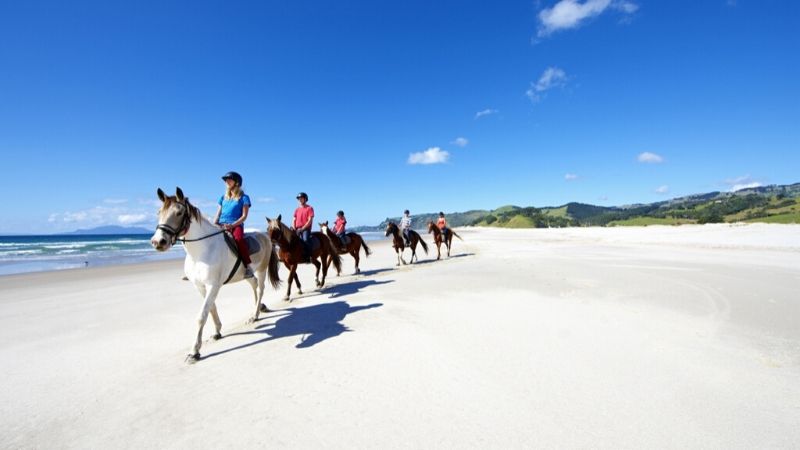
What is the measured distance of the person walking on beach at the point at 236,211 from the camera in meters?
5.69

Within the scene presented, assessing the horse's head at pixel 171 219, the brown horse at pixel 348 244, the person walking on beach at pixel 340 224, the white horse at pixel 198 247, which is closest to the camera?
the horse's head at pixel 171 219

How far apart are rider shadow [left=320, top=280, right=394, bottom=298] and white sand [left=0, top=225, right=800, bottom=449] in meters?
0.96

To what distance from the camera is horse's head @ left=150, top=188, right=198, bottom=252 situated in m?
4.13

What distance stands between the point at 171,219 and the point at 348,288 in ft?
18.2

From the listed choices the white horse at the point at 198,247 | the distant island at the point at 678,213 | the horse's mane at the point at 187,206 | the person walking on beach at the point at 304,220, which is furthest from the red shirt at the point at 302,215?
the distant island at the point at 678,213

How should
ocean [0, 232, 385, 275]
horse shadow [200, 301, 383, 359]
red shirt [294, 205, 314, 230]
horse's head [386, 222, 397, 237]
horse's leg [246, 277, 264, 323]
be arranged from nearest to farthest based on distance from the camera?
horse shadow [200, 301, 383, 359] → horse's leg [246, 277, 264, 323] → red shirt [294, 205, 314, 230] → horse's head [386, 222, 397, 237] → ocean [0, 232, 385, 275]

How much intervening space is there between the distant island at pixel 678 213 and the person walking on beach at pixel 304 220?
19.2 feet

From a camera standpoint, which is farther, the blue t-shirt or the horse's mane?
the blue t-shirt

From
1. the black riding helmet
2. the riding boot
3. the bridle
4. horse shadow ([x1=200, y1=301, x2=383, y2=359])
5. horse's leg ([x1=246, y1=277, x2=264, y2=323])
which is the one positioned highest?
the black riding helmet

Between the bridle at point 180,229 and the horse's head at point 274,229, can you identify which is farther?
the horse's head at point 274,229

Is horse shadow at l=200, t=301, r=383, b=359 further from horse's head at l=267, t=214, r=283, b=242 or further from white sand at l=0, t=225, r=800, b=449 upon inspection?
horse's head at l=267, t=214, r=283, b=242

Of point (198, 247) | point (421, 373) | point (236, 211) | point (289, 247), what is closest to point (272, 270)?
point (289, 247)

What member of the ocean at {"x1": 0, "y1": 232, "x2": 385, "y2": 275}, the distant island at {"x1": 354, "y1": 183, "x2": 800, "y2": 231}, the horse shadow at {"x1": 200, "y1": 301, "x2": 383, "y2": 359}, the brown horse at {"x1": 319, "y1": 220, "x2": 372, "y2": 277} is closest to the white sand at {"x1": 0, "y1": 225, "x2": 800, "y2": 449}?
the horse shadow at {"x1": 200, "y1": 301, "x2": 383, "y2": 359}

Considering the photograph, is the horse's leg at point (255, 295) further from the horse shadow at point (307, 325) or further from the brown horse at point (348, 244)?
the brown horse at point (348, 244)
